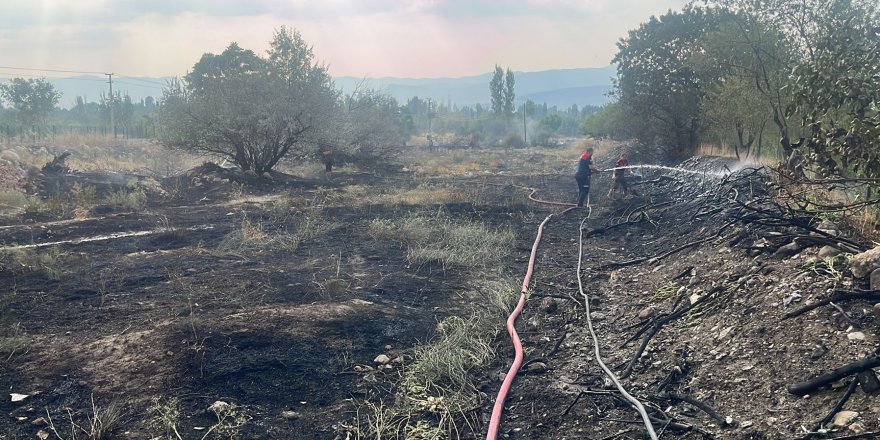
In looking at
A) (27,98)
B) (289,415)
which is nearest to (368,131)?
(289,415)

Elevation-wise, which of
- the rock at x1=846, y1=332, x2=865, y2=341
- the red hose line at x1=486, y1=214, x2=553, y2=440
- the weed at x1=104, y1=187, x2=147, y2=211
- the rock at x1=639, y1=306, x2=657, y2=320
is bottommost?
the red hose line at x1=486, y1=214, x2=553, y2=440

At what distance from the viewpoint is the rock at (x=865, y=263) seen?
4.43m

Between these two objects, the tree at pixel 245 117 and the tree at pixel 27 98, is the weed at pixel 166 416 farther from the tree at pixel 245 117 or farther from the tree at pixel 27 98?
the tree at pixel 27 98

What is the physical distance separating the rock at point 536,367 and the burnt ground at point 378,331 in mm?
27

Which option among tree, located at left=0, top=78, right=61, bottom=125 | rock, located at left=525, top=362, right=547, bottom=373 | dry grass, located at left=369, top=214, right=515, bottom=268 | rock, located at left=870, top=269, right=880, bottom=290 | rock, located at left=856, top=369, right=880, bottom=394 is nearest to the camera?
rock, located at left=856, top=369, right=880, bottom=394

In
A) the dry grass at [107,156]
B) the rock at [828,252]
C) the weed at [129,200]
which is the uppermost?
the dry grass at [107,156]

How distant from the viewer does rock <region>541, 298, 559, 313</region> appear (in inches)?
273

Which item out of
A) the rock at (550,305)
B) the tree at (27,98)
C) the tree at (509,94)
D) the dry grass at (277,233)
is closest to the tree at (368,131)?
the dry grass at (277,233)

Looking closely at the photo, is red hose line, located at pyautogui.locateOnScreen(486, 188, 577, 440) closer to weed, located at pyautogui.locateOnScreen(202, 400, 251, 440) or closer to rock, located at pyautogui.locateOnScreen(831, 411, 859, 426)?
weed, located at pyautogui.locateOnScreen(202, 400, 251, 440)

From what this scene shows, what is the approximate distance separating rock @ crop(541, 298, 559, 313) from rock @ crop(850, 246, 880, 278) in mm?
3058

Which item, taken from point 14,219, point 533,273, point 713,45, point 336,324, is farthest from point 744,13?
point 14,219

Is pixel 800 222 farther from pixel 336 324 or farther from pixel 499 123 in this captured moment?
pixel 499 123

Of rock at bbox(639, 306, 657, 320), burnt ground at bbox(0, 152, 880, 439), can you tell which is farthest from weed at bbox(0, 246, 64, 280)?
rock at bbox(639, 306, 657, 320)

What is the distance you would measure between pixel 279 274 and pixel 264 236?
2.56 m
